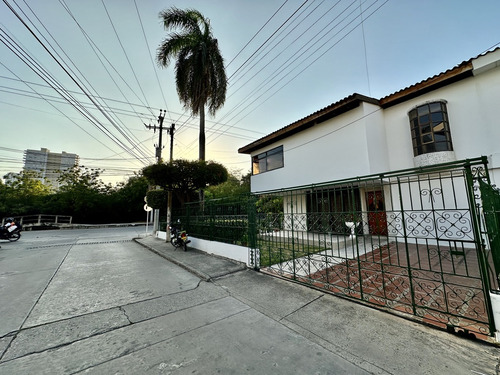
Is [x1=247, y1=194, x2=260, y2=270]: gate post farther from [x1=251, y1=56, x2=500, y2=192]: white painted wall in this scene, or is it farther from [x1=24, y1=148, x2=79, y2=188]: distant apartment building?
[x1=24, y1=148, x2=79, y2=188]: distant apartment building

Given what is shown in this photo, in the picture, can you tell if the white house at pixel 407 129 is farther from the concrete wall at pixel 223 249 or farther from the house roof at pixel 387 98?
the concrete wall at pixel 223 249

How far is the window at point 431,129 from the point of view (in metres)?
7.31

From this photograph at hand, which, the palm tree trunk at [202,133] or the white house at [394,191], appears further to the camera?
the palm tree trunk at [202,133]

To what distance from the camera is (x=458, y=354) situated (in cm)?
205

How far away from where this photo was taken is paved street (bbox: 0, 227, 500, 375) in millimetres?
1992

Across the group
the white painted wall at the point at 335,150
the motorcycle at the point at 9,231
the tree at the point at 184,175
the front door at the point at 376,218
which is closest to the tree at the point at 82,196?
the motorcycle at the point at 9,231

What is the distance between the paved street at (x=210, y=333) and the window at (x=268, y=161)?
873 cm

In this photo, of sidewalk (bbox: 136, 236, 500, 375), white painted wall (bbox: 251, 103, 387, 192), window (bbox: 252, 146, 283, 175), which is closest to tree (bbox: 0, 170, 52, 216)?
window (bbox: 252, 146, 283, 175)

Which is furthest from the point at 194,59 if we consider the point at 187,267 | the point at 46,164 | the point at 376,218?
the point at 46,164

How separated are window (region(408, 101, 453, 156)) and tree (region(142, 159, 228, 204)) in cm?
834

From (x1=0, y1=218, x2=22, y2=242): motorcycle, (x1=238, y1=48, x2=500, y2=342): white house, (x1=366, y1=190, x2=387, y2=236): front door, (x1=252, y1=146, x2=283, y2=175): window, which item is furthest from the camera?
(x1=252, y1=146, x2=283, y2=175): window

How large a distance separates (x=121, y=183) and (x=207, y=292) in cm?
2835

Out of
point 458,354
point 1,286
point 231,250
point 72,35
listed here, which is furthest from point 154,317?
point 72,35

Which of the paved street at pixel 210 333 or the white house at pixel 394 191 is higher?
the white house at pixel 394 191
